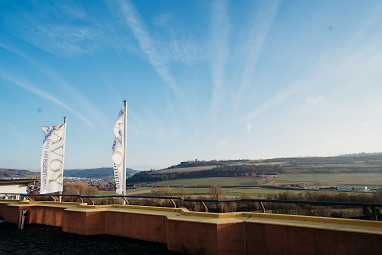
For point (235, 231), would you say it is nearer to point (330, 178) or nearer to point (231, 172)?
point (330, 178)

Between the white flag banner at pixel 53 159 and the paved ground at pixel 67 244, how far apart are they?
31.2ft

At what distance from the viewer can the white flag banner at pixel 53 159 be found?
1630cm

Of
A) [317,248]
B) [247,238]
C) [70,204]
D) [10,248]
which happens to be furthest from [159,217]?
[70,204]

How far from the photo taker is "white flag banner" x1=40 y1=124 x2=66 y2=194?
16297 millimetres

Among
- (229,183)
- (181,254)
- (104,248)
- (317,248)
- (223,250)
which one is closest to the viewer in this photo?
(317,248)

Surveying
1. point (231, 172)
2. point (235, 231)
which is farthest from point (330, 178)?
point (235, 231)

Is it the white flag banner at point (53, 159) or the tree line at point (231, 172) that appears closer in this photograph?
the white flag banner at point (53, 159)

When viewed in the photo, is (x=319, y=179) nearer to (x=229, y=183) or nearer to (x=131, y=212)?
(x=229, y=183)

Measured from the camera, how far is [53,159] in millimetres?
16703

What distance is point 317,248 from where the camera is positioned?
398 cm

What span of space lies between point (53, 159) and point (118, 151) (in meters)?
5.31

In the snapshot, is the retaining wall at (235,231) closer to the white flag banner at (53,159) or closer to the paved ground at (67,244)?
the paved ground at (67,244)

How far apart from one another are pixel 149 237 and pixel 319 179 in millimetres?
164189

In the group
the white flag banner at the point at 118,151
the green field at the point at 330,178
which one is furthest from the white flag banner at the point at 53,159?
the green field at the point at 330,178
